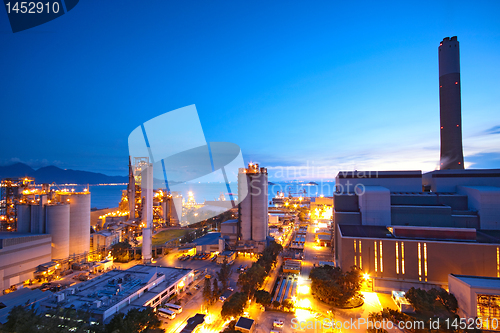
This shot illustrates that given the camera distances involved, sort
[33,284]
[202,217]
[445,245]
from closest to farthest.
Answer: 1. [445,245]
2. [33,284]
3. [202,217]

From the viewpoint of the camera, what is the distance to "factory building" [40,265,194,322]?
459 inches

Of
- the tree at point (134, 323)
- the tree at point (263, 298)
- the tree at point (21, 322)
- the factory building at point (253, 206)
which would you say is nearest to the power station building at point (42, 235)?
the tree at point (21, 322)

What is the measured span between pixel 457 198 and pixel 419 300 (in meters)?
14.1

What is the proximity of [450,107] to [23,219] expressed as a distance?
48.2 meters

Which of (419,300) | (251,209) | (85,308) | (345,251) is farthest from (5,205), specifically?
(419,300)

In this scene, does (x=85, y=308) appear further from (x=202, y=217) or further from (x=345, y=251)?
(x=202, y=217)

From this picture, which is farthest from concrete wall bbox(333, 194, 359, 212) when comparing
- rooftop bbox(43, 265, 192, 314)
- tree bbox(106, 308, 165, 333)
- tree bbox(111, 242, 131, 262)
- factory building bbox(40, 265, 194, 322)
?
tree bbox(111, 242, 131, 262)

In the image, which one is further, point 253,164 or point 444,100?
point 444,100

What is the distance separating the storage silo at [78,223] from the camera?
71.7 ft

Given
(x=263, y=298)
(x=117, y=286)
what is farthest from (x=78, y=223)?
(x=263, y=298)

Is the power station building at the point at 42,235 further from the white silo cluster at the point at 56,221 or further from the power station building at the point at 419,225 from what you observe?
the power station building at the point at 419,225

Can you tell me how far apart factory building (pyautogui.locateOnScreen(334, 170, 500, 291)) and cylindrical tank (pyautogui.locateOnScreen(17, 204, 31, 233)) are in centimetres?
2728

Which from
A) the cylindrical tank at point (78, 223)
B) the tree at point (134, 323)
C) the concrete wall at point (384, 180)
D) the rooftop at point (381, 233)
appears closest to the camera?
the tree at point (134, 323)

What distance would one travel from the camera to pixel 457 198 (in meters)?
21.3
